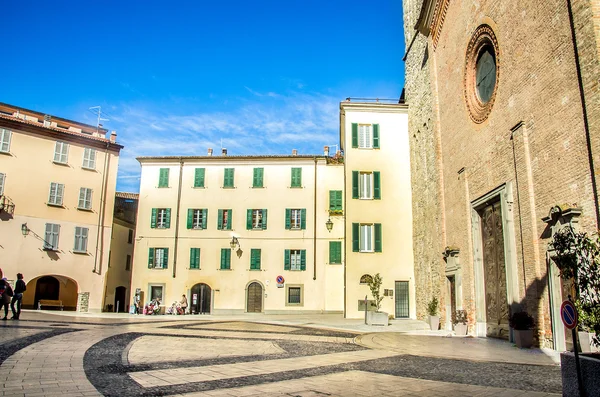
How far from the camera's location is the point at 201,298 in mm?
32125

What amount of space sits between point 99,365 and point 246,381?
282cm

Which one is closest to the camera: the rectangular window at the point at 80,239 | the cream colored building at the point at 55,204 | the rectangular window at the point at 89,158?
the cream colored building at the point at 55,204

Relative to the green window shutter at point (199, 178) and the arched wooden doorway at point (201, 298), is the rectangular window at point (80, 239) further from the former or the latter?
the green window shutter at point (199, 178)

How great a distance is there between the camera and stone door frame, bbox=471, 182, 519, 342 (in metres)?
13.2

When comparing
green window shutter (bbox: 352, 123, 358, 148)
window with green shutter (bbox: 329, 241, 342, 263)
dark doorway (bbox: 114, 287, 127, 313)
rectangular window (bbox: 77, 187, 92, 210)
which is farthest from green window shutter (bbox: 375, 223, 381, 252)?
dark doorway (bbox: 114, 287, 127, 313)

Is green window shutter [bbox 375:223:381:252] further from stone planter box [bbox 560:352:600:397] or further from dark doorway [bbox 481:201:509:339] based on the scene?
stone planter box [bbox 560:352:600:397]

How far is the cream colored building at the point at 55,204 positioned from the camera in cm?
2777

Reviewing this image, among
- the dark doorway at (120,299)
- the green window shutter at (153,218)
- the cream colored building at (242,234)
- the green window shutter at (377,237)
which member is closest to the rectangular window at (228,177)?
the cream colored building at (242,234)

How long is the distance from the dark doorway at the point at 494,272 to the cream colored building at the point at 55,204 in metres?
24.4

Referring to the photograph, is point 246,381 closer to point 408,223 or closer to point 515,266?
point 515,266

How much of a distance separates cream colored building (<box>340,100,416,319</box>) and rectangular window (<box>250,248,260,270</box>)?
7.30 meters

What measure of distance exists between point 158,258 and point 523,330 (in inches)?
1024

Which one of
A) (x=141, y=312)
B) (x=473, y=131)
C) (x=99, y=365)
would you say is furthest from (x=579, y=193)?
(x=141, y=312)

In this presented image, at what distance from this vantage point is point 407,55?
97.0ft
